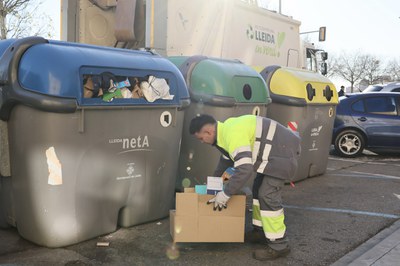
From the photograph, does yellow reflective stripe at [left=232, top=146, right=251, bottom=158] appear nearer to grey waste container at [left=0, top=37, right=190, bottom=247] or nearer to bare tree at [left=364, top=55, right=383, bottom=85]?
grey waste container at [left=0, top=37, right=190, bottom=247]

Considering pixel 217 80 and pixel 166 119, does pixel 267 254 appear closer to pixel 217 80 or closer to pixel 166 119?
pixel 166 119

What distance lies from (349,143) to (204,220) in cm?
702

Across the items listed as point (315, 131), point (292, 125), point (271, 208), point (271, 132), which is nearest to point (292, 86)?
point (292, 125)

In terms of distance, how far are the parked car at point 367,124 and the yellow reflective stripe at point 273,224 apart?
A: 668 centimetres

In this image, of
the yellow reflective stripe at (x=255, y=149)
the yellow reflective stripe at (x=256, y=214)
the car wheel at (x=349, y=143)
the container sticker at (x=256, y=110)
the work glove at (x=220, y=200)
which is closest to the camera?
the work glove at (x=220, y=200)

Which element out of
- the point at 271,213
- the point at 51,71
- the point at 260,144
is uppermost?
the point at 51,71

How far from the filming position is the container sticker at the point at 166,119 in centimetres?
450

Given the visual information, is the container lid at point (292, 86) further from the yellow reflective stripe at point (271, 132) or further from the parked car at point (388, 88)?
the parked car at point (388, 88)

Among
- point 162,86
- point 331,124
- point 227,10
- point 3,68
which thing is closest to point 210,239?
point 162,86

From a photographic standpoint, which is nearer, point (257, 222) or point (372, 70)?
point (257, 222)

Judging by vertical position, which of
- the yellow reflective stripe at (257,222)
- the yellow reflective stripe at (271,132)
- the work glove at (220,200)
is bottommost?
the yellow reflective stripe at (257,222)

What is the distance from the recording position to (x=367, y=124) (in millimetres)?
9891

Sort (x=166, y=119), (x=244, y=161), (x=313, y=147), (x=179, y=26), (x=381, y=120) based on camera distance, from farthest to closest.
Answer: (x=381, y=120) < (x=313, y=147) < (x=179, y=26) < (x=166, y=119) < (x=244, y=161)

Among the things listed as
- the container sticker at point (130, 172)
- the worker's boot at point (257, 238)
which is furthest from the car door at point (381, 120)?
the container sticker at point (130, 172)
